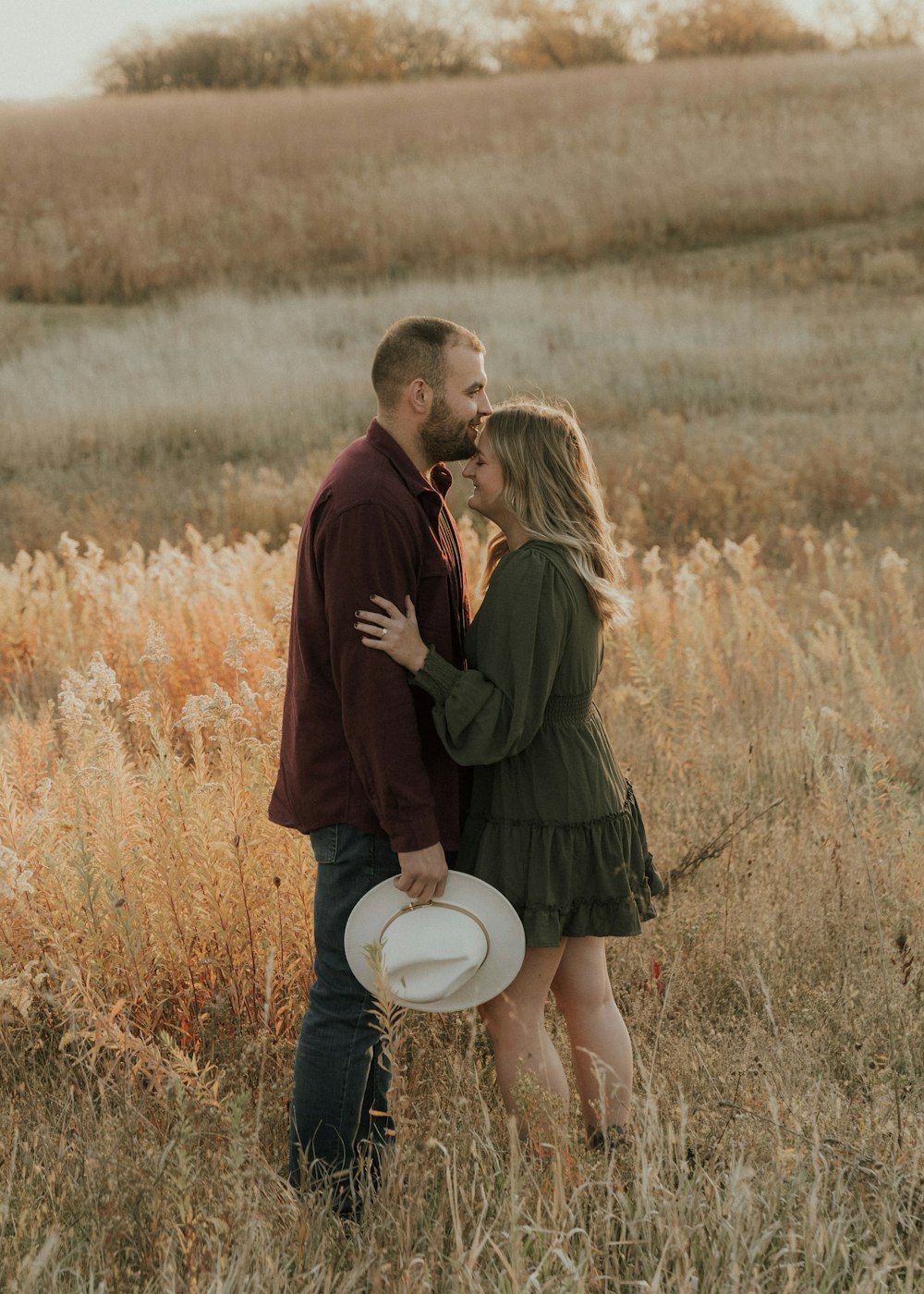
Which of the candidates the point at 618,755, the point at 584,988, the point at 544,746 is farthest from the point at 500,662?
the point at 618,755

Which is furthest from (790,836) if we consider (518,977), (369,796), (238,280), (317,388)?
(238,280)

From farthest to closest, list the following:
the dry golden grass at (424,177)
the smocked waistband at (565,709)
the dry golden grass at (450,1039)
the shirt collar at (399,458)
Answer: the dry golden grass at (424,177), the smocked waistband at (565,709), the shirt collar at (399,458), the dry golden grass at (450,1039)

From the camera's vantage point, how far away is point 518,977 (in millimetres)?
2789

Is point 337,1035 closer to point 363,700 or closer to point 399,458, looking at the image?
point 363,700

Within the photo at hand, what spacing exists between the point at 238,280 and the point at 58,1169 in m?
21.0

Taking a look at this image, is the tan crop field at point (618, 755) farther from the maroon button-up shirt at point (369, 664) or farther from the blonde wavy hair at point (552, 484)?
the blonde wavy hair at point (552, 484)

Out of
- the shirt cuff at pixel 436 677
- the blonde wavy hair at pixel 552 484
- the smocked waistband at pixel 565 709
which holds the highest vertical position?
the blonde wavy hair at pixel 552 484

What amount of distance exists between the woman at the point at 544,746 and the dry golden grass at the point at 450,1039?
190mm

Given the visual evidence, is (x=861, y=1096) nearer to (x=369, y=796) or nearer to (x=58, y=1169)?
(x=369, y=796)

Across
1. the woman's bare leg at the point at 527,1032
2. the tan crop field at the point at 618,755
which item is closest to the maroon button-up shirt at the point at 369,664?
the woman's bare leg at the point at 527,1032

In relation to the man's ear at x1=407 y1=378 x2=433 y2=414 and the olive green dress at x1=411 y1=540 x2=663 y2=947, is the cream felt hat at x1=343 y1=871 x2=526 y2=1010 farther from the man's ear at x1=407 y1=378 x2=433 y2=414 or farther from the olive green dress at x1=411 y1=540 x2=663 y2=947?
the man's ear at x1=407 y1=378 x2=433 y2=414

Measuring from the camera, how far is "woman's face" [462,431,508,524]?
9.13 ft

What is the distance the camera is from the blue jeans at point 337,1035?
2691 millimetres

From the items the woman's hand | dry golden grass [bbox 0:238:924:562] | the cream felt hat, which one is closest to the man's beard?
the woman's hand
